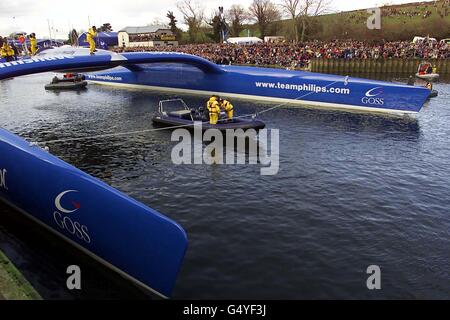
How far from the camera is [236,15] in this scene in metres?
98.2

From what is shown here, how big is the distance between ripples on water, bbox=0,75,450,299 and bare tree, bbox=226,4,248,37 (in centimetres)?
7696

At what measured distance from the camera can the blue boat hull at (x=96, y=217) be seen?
7.23 meters

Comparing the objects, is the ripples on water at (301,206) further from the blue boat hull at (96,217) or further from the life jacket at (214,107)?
the life jacket at (214,107)

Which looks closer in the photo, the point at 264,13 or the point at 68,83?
the point at 68,83

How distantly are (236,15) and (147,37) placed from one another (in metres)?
23.4

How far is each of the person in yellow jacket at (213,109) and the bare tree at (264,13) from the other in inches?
2931

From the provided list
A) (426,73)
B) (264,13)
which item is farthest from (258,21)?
(426,73)

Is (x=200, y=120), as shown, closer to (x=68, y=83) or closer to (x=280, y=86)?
(x=280, y=86)

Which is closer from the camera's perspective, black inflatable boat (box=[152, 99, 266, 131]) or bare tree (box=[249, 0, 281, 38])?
black inflatable boat (box=[152, 99, 266, 131])

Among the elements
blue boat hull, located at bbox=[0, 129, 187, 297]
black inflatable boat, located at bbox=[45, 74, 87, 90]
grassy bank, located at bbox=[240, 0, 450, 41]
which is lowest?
blue boat hull, located at bbox=[0, 129, 187, 297]

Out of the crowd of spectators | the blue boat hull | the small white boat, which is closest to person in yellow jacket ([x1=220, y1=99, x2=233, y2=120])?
the blue boat hull

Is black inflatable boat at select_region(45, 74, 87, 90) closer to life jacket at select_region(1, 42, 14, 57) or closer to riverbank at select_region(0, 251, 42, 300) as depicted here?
life jacket at select_region(1, 42, 14, 57)

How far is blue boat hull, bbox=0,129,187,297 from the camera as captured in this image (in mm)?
7227
